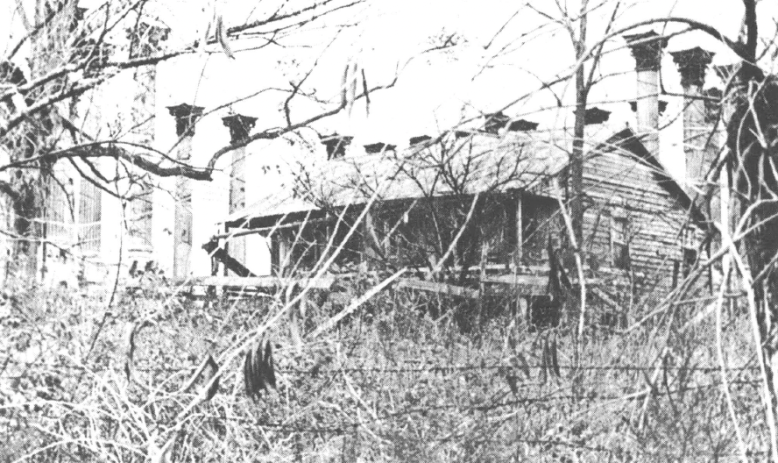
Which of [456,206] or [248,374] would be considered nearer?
[248,374]

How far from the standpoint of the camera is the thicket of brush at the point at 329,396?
15.1 ft

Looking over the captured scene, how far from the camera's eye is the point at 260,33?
10.2 metres

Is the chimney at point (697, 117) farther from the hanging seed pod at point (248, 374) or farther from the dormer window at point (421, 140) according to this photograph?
the hanging seed pod at point (248, 374)

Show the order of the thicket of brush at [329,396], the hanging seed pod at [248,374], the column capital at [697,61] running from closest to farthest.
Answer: the hanging seed pod at [248,374] → the column capital at [697,61] → the thicket of brush at [329,396]

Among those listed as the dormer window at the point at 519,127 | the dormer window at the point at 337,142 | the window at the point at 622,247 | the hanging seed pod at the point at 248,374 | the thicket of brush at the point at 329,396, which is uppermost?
the dormer window at the point at 337,142

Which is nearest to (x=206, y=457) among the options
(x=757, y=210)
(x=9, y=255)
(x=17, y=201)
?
(x=757, y=210)

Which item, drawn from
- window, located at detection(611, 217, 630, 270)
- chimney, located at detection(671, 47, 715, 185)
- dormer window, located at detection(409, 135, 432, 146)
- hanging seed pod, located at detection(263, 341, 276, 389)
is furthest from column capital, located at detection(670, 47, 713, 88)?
hanging seed pod, located at detection(263, 341, 276, 389)

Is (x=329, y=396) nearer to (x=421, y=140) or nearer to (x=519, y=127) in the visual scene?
(x=421, y=140)

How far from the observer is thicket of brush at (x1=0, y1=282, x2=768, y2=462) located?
459cm

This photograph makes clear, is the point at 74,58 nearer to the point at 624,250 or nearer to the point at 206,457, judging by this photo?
the point at 206,457

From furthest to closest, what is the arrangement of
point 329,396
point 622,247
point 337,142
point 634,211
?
point 337,142 < point 329,396 < point 634,211 < point 622,247


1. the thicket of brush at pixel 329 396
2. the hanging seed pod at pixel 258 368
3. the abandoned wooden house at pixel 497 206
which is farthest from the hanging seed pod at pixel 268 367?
the thicket of brush at pixel 329 396

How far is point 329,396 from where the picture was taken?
6.39 m

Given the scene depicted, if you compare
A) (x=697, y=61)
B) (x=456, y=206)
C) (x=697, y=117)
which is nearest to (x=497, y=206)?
(x=456, y=206)
